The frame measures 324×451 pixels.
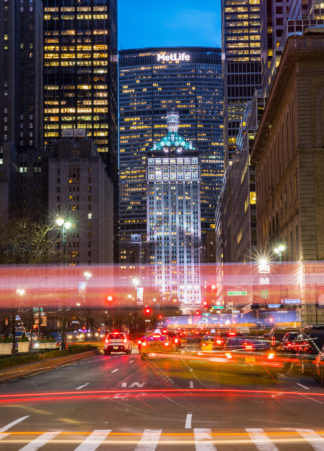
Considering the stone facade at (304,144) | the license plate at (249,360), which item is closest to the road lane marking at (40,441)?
the license plate at (249,360)

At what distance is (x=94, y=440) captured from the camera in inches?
505

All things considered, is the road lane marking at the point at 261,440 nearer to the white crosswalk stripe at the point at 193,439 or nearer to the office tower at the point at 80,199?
the white crosswalk stripe at the point at 193,439

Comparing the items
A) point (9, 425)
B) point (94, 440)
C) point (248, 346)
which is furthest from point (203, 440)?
point (248, 346)

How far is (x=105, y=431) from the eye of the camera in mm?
13984

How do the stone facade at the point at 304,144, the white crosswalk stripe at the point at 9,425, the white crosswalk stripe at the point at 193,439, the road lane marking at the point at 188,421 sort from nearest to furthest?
1. the white crosswalk stripe at the point at 193,439
2. the white crosswalk stripe at the point at 9,425
3. the road lane marking at the point at 188,421
4. the stone facade at the point at 304,144

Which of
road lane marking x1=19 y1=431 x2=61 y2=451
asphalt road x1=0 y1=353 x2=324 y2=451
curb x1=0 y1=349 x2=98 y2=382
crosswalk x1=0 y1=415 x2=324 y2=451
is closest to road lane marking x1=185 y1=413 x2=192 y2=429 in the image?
asphalt road x1=0 y1=353 x2=324 y2=451

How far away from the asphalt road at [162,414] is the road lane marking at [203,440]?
2cm

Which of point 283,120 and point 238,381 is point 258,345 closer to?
point 238,381

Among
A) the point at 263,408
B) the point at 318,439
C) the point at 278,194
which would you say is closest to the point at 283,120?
the point at 278,194

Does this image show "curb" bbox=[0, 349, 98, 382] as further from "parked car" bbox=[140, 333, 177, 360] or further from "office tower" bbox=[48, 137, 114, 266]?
"office tower" bbox=[48, 137, 114, 266]

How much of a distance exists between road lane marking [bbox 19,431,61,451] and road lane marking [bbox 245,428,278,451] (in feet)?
12.5

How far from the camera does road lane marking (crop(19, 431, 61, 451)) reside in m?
12.0

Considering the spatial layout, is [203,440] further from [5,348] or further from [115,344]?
[115,344]

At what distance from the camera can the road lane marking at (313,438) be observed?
12.0m
